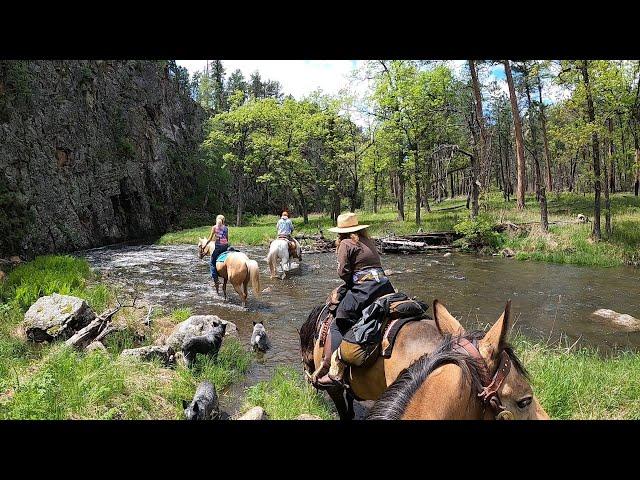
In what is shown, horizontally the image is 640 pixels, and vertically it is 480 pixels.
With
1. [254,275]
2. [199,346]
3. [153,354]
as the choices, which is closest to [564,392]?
[199,346]

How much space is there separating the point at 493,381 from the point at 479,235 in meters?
20.2

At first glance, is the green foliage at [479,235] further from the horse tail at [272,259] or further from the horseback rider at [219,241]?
the horseback rider at [219,241]

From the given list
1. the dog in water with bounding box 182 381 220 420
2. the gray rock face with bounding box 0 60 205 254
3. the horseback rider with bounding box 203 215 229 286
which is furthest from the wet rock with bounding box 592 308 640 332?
the gray rock face with bounding box 0 60 205 254

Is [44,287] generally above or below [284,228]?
below

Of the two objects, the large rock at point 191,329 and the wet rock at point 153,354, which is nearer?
the wet rock at point 153,354

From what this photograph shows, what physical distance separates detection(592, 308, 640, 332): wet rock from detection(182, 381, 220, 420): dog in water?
920cm

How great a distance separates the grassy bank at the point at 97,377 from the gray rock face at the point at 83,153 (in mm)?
14080

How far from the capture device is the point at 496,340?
2605 mm

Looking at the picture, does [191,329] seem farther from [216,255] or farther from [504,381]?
[504,381]

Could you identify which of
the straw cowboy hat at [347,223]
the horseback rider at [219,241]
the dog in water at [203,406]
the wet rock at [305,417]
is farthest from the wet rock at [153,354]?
the horseback rider at [219,241]

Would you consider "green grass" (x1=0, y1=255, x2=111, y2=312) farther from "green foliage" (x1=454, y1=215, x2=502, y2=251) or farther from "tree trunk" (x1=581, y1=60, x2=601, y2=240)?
"tree trunk" (x1=581, y1=60, x2=601, y2=240)

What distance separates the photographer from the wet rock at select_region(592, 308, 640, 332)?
30.3 feet

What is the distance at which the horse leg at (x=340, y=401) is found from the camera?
5.19 m
